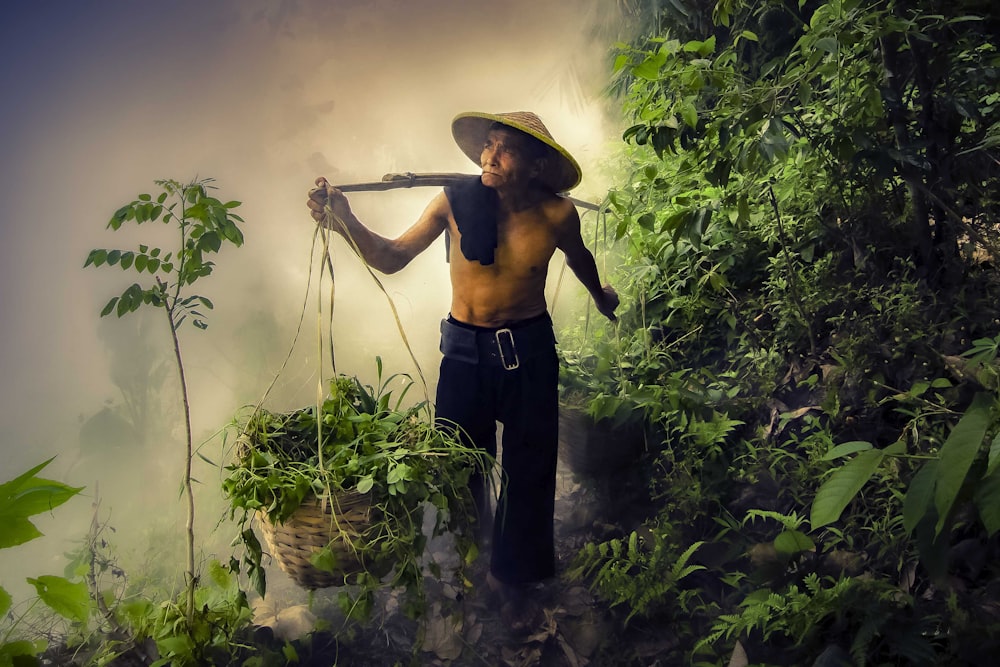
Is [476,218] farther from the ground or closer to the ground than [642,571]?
farther from the ground

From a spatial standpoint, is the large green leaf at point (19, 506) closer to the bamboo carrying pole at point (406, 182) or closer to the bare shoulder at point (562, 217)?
the bamboo carrying pole at point (406, 182)

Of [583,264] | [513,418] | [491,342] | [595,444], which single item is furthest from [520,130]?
[595,444]

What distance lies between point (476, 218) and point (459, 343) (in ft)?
0.94

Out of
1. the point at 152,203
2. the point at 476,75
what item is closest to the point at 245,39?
the point at 152,203

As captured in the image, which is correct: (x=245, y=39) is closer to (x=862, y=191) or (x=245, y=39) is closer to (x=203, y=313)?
(x=203, y=313)

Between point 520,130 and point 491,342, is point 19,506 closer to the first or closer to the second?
point 491,342

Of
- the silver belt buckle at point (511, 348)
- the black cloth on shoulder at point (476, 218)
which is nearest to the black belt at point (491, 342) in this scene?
the silver belt buckle at point (511, 348)

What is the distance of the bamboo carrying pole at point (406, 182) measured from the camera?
1.50 metres

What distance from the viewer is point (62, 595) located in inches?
37.3

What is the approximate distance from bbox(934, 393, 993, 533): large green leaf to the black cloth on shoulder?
0.93m

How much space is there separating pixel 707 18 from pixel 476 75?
0.71 m

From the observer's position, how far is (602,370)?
175 centimetres

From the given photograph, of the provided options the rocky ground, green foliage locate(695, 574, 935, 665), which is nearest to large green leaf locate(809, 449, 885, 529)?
green foliage locate(695, 574, 935, 665)

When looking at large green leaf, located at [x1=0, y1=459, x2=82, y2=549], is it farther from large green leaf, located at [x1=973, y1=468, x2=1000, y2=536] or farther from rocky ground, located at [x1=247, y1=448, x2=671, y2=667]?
large green leaf, located at [x1=973, y1=468, x2=1000, y2=536]
